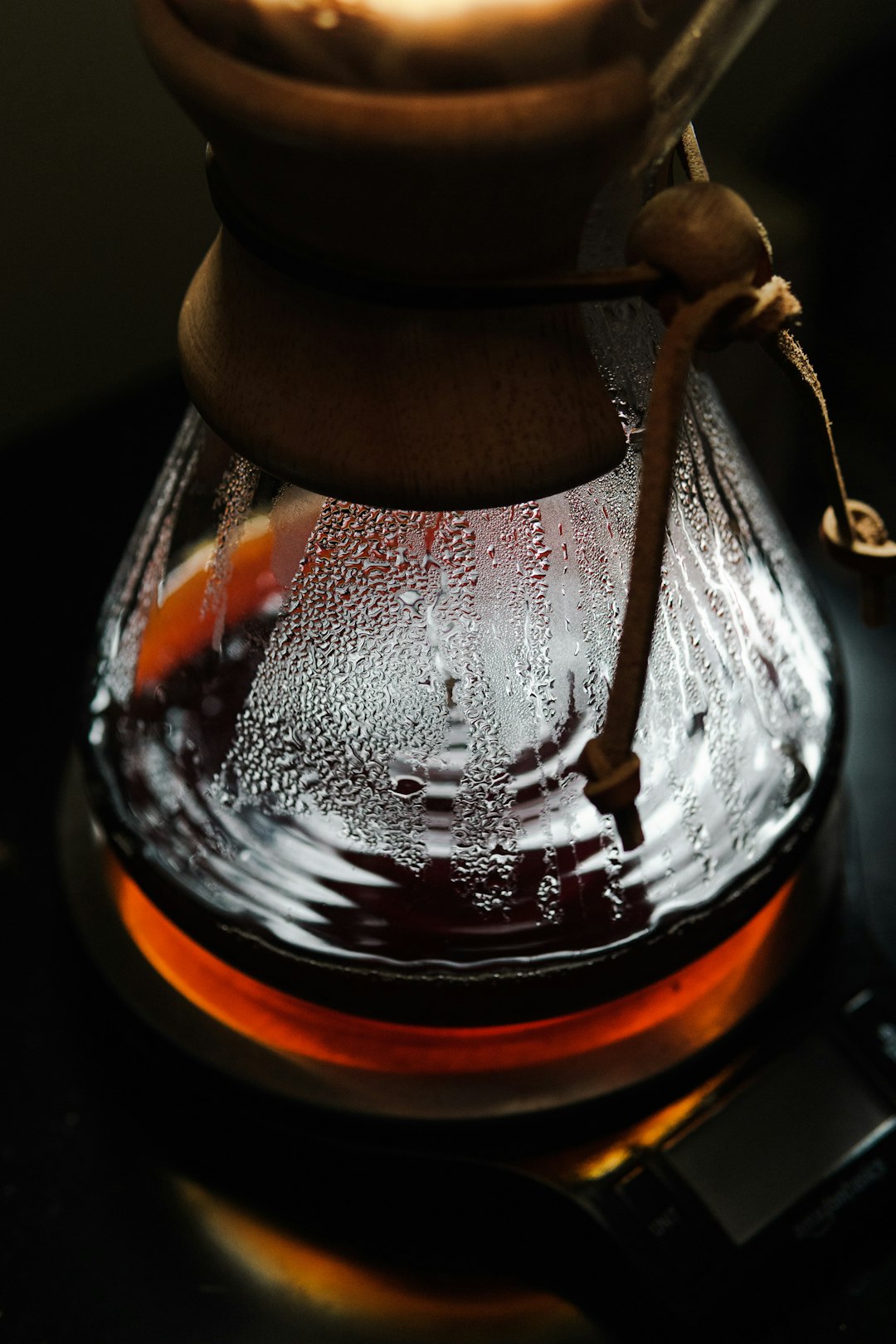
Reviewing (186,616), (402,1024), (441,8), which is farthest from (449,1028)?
(441,8)

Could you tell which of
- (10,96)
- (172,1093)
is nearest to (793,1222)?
(172,1093)

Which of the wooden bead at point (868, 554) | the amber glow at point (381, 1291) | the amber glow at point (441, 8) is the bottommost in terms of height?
the amber glow at point (381, 1291)

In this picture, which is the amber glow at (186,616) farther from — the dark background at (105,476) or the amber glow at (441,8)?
the amber glow at (441,8)

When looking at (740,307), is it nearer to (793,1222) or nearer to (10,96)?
(793,1222)

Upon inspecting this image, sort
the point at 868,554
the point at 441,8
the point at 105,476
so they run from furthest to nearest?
the point at 105,476, the point at 868,554, the point at 441,8

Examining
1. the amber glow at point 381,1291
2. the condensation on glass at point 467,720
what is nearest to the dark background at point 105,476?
the amber glow at point 381,1291

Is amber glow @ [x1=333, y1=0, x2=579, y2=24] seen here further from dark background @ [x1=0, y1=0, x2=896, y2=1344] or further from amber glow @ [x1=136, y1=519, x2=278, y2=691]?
dark background @ [x1=0, y1=0, x2=896, y2=1344]

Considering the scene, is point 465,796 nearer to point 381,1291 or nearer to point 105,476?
point 381,1291
